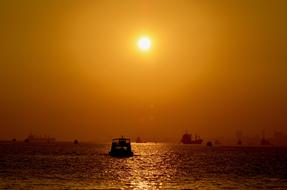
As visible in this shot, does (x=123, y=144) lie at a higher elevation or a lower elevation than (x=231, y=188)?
higher

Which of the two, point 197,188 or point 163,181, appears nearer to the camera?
point 197,188

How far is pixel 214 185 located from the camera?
76.4 metres


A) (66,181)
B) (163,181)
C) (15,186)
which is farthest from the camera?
(163,181)

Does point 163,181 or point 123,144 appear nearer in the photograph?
point 163,181

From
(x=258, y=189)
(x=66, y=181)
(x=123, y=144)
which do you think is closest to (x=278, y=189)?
(x=258, y=189)

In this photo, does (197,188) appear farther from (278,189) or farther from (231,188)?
(278,189)

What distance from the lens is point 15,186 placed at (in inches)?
2670

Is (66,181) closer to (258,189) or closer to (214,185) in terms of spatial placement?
(214,185)

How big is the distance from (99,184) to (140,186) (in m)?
6.13

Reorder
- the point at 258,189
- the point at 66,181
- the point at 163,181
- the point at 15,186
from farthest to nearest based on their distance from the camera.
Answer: the point at 163,181 → the point at 66,181 → the point at 258,189 → the point at 15,186

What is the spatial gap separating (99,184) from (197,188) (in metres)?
14.6

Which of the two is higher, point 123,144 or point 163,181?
point 123,144

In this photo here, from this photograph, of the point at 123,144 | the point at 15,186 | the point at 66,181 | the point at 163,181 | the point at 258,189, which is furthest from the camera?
the point at 123,144

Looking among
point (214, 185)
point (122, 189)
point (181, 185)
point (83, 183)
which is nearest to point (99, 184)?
point (83, 183)
